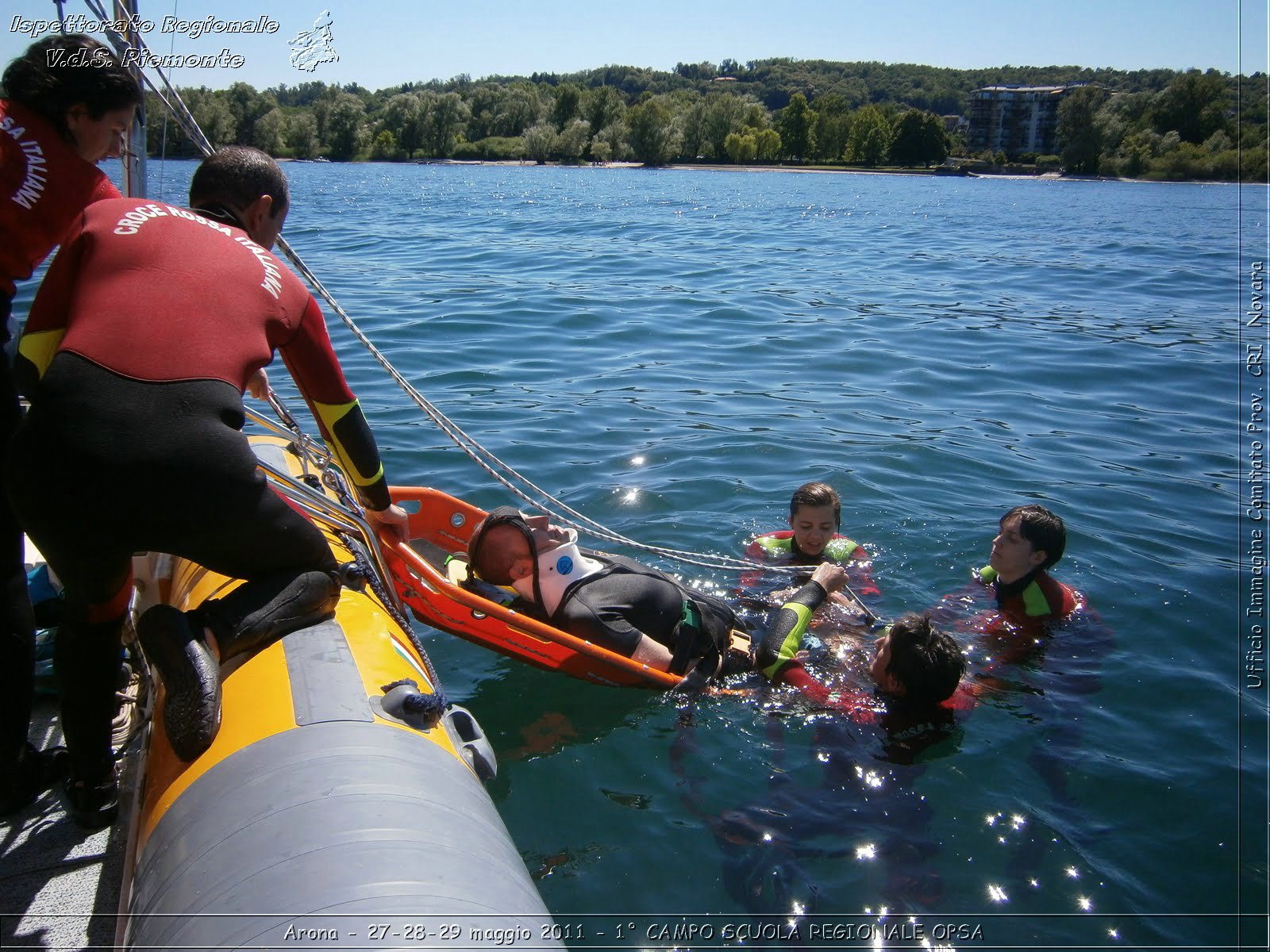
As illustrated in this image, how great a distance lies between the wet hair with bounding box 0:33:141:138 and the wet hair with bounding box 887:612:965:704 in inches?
134

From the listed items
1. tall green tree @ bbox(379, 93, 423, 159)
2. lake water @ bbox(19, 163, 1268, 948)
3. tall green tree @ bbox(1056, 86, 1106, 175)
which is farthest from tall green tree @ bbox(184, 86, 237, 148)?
tall green tree @ bbox(1056, 86, 1106, 175)

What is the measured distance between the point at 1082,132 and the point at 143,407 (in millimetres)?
81462

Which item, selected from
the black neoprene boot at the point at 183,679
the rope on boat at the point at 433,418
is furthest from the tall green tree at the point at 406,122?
the black neoprene boot at the point at 183,679

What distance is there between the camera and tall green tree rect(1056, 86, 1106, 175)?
2753 inches

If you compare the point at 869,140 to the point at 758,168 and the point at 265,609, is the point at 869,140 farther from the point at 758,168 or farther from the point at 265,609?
the point at 265,609

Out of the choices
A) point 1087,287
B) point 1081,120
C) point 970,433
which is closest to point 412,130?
point 1081,120

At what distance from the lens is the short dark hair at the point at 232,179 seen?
2730 millimetres

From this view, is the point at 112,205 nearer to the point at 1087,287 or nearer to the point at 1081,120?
the point at 1087,287

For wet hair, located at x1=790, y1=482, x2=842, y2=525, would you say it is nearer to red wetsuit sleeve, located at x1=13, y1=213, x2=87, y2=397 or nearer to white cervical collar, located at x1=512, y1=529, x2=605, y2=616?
white cervical collar, located at x1=512, y1=529, x2=605, y2=616

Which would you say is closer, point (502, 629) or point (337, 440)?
point (337, 440)

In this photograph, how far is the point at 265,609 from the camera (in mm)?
2568

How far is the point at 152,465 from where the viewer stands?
211 centimetres

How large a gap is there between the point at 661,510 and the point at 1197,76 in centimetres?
8236

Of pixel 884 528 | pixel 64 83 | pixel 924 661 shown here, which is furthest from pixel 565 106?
pixel 64 83
